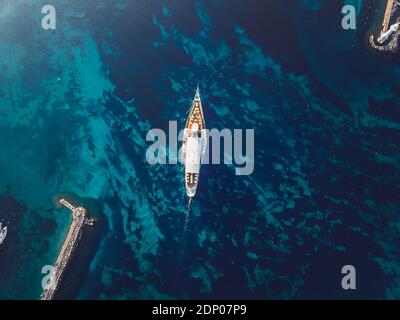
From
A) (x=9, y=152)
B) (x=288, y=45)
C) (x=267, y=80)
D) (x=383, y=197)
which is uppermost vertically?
(x=288, y=45)

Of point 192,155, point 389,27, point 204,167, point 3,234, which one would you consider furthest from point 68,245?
point 389,27

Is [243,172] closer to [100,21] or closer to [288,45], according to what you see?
[288,45]

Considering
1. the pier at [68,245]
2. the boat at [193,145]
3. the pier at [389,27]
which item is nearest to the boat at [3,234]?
the pier at [68,245]

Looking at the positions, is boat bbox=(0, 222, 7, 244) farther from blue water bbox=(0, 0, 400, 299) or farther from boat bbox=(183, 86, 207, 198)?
boat bbox=(183, 86, 207, 198)
